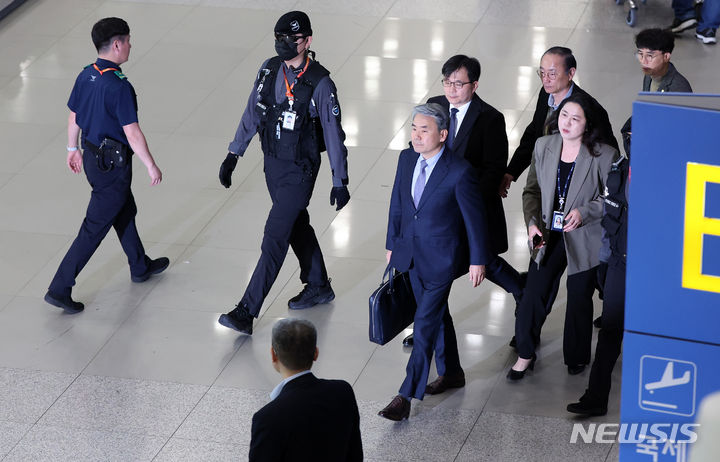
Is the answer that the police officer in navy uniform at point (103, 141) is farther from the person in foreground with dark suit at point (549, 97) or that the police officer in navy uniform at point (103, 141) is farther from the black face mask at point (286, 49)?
the person in foreground with dark suit at point (549, 97)

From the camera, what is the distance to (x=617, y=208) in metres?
5.07

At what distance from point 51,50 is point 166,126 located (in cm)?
223

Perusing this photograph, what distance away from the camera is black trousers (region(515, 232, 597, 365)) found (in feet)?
18.4

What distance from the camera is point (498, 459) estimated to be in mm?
5215

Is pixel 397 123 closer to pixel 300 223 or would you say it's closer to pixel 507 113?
pixel 507 113

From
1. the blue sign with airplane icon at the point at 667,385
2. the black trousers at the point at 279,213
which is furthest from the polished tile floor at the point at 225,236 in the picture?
the blue sign with airplane icon at the point at 667,385

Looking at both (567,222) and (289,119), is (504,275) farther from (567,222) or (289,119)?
(289,119)

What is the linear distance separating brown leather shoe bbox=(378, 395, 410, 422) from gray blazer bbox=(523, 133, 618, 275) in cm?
99

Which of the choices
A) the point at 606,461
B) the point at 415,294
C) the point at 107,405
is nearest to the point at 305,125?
the point at 415,294

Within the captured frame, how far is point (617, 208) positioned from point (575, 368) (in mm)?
1161

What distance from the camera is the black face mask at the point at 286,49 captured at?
598cm

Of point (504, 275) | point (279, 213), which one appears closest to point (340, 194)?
point (279, 213)

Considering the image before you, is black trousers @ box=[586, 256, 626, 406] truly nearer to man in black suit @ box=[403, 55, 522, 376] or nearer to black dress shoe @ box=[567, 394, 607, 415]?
black dress shoe @ box=[567, 394, 607, 415]

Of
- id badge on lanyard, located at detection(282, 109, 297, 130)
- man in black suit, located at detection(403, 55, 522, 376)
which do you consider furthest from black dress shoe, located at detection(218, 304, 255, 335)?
man in black suit, located at detection(403, 55, 522, 376)
